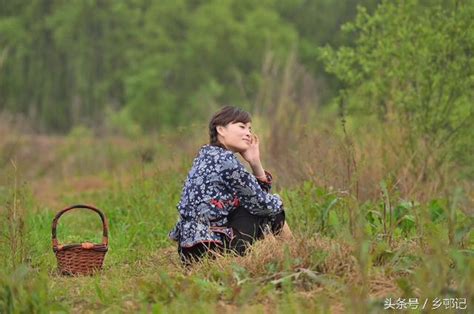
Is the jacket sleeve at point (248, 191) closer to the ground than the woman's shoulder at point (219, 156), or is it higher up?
closer to the ground

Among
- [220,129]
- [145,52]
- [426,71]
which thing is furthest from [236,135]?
[145,52]

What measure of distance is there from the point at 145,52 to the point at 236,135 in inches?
1240

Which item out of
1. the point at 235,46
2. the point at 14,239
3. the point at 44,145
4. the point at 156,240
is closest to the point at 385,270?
the point at 14,239

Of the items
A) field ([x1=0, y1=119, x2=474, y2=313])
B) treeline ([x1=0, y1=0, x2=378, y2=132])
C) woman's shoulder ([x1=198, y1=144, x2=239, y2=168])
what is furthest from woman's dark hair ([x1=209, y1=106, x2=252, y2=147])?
treeline ([x1=0, y1=0, x2=378, y2=132])

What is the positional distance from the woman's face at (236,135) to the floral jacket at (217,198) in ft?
0.43

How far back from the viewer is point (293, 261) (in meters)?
5.32

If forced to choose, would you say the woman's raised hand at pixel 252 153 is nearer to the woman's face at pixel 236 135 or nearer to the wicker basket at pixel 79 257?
the woman's face at pixel 236 135

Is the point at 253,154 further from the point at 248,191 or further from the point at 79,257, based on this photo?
the point at 79,257

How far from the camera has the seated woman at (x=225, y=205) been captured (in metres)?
6.31

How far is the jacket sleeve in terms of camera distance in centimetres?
633

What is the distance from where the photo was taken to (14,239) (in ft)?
20.0

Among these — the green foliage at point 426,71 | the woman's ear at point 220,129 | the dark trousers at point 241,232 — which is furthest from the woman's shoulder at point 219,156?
the green foliage at point 426,71

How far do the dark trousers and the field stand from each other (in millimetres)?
153

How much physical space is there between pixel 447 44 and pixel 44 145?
17.6 m
